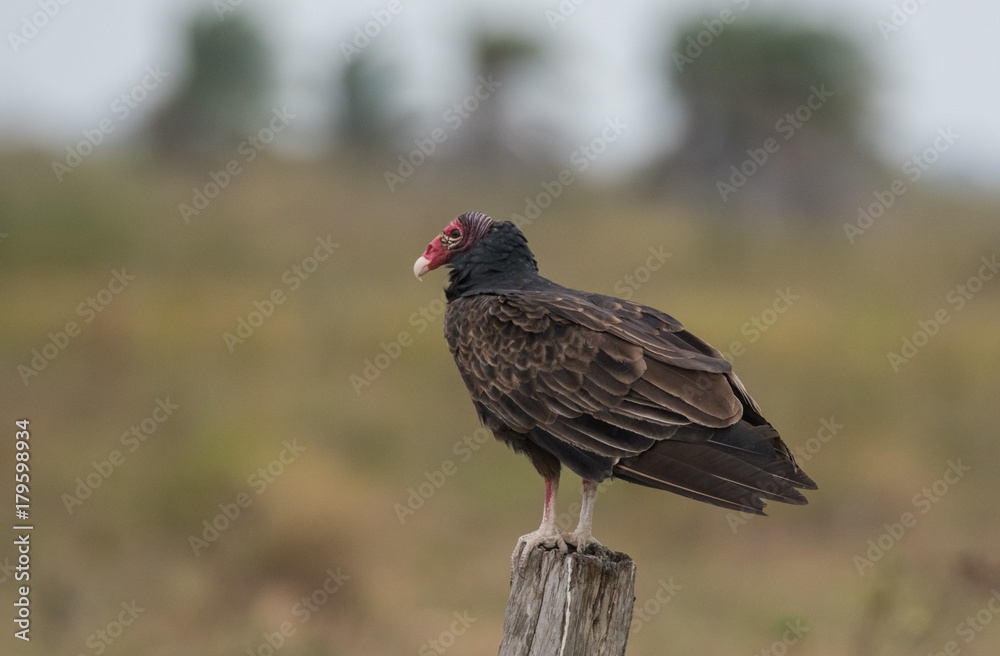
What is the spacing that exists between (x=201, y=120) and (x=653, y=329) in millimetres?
19522

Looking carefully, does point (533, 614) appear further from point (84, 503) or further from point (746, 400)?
point (84, 503)

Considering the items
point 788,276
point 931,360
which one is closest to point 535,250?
point 788,276

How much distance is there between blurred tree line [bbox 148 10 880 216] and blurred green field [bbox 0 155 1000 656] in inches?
307

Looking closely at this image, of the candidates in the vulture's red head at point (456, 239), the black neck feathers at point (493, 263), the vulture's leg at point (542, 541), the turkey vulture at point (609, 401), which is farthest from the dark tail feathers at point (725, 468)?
the vulture's red head at point (456, 239)

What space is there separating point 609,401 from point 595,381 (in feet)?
0.35

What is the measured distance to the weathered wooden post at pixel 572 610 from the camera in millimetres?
3730

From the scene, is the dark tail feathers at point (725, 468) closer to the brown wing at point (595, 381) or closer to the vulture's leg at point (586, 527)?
the brown wing at point (595, 381)

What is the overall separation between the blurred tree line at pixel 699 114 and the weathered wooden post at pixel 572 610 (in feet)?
58.7

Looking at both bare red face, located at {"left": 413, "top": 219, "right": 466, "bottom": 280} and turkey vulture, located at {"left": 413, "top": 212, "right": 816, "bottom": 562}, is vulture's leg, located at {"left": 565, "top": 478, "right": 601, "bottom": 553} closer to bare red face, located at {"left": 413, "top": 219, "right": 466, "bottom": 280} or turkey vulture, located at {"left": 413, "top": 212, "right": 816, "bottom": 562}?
turkey vulture, located at {"left": 413, "top": 212, "right": 816, "bottom": 562}

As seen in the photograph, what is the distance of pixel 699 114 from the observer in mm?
22562

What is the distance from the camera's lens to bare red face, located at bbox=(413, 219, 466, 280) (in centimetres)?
537

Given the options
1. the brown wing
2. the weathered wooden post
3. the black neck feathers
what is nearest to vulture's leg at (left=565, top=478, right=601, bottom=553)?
the brown wing

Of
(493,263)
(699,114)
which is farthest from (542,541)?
(699,114)

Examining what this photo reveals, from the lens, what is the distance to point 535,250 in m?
14.3
